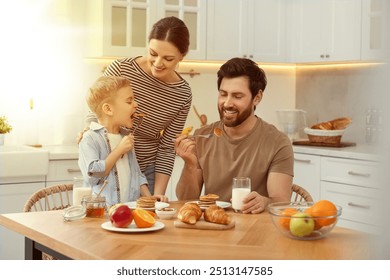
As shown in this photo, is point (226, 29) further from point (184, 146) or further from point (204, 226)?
point (204, 226)

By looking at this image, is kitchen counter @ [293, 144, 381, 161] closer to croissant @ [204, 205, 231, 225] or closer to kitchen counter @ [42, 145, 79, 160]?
kitchen counter @ [42, 145, 79, 160]

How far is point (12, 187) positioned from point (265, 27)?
5.73 feet

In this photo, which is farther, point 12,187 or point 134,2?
point 134,2

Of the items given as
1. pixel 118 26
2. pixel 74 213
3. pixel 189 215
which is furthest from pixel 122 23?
pixel 189 215

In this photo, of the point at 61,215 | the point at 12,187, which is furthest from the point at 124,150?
the point at 12,187

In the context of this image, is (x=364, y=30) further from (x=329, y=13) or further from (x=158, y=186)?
(x=158, y=186)

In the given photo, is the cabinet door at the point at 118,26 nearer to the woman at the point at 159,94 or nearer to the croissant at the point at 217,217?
the woman at the point at 159,94

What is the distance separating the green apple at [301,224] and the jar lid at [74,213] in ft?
1.71

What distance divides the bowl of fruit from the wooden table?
0.06 feet

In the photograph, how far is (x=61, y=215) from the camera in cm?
155

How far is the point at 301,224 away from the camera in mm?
1271

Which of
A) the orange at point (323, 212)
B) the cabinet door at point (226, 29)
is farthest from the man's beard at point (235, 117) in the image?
the cabinet door at point (226, 29)

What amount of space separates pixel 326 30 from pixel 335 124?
1.73ft

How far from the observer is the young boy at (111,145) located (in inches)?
68.5
